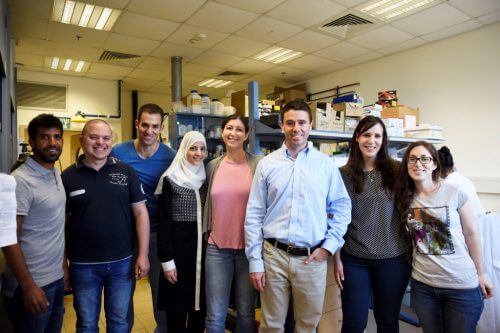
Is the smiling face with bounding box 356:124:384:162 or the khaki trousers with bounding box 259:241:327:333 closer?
the khaki trousers with bounding box 259:241:327:333

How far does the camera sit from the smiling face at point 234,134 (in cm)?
190

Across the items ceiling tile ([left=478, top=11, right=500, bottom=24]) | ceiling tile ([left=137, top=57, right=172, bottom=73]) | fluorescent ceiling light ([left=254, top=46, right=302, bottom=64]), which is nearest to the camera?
ceiling tile ([left=478, top=11, right=500, bottom=24])

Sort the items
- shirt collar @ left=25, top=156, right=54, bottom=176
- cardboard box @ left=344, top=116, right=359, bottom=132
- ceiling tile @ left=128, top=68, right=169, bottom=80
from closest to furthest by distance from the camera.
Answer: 1. shirt collar @ left=25, top=156, right=54, bottom=176
2. cardboard box @ left=344, top=116, right=359, bottom=132
3. ceiling tile @ left=128, top=68, right=169, bottom=80

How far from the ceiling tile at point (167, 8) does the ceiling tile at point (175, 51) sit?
103cm

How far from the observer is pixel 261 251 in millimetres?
1695

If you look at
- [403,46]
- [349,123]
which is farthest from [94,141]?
[403,46]

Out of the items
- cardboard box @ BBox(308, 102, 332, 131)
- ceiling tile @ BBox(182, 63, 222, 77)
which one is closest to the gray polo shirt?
cardboard box @ BBox(308, 102, 332, 131)

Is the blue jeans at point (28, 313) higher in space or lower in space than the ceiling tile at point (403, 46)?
lower

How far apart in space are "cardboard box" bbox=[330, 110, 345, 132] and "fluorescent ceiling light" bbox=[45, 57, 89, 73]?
5060mm

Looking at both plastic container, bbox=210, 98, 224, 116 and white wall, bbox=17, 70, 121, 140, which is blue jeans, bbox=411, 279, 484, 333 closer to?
plastic container, bbox=210, 98, 224, 116

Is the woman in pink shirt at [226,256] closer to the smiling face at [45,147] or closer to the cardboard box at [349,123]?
the smiling face at [45,147]

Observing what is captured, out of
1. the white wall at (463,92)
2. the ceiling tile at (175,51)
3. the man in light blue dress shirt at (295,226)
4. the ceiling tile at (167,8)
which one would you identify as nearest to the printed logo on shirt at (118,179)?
the man in light blue dress shirt at (295,226)

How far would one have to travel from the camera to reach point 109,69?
21.7 ft

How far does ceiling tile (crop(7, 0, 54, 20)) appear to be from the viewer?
385cm
